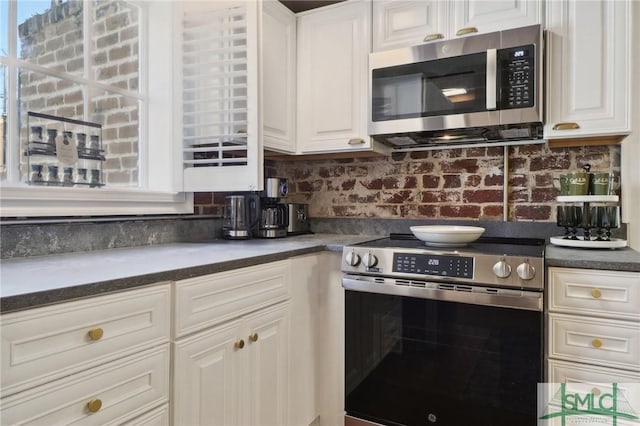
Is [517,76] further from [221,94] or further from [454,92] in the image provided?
[221,94]

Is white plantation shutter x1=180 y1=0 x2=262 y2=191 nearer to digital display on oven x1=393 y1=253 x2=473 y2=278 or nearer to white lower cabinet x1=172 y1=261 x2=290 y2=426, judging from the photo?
white lower cabinet x1=172 y1=261 x2=290 y2=426

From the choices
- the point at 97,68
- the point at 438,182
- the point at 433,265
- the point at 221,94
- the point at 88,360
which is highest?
the point at 97,68

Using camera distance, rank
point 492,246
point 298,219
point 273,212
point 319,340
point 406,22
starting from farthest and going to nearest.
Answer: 1. point 298,219
2. point 273,212
3. point 406,22
4. point 319,340
5. point 492,246

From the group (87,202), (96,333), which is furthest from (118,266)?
(87,202)

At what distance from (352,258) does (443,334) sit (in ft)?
1.57

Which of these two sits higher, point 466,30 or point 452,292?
point 466,30

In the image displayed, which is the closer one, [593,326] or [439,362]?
[593,326]

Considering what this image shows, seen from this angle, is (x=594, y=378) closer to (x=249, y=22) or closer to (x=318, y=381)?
(x=318, y=381)

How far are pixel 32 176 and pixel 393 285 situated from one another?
1486mm

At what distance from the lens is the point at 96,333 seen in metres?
0.96

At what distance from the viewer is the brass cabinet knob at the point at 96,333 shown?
0.95 meters

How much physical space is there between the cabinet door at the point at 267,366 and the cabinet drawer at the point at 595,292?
1042mm

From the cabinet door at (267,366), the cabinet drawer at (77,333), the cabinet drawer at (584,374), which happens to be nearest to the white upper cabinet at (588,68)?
the cabinet drawer at (584,374)

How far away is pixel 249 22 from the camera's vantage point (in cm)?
179
